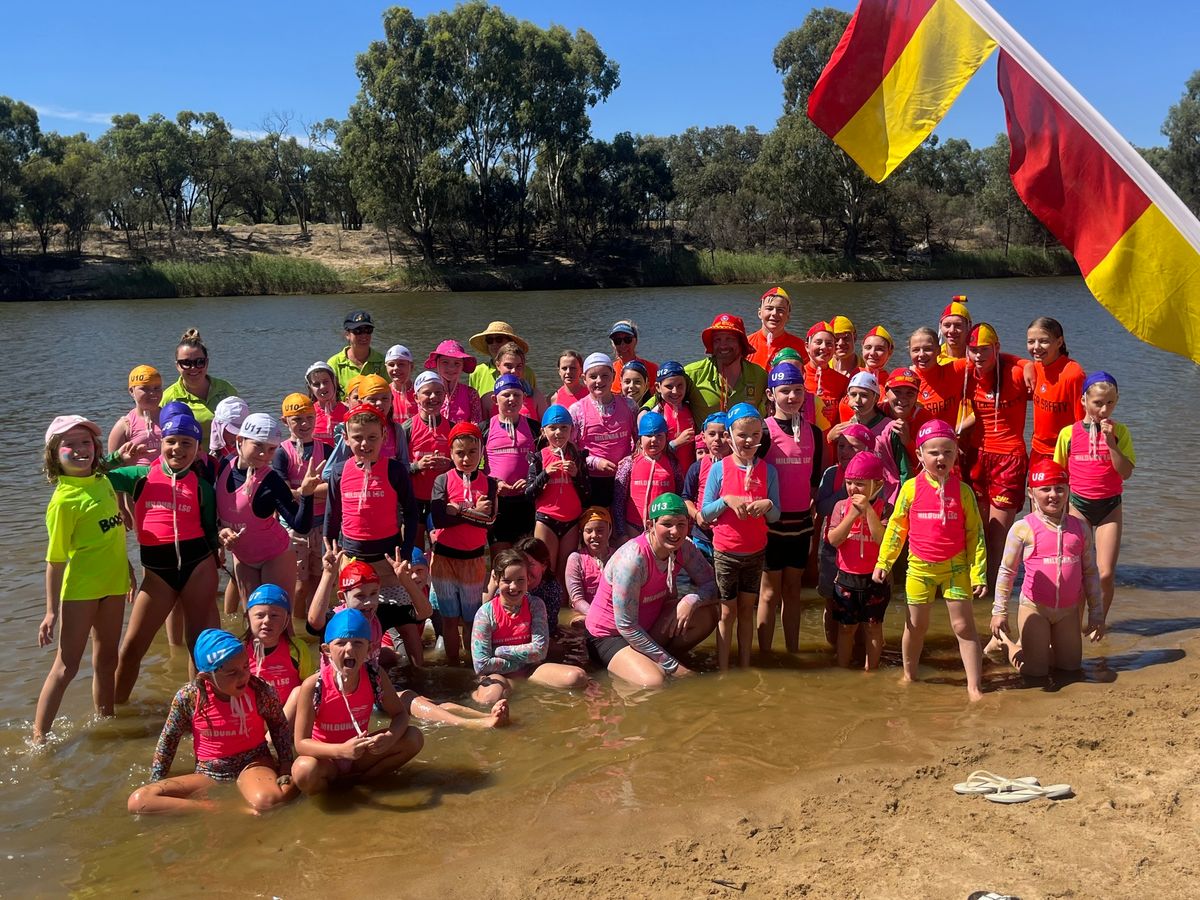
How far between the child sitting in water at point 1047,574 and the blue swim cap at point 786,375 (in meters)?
1.63

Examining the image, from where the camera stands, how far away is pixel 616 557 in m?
6.32

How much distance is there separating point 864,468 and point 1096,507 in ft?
6.39

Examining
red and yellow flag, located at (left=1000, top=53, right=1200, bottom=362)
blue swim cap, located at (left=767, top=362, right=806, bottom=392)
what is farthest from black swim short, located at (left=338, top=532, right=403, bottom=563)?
red and yellow flag, located at (left=1000, top=53, right=1200, bottom=362)

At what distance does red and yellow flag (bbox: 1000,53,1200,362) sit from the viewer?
13.7 ft

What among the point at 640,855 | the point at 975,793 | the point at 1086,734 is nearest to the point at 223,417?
the point at 640,855

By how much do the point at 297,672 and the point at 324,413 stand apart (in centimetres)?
294

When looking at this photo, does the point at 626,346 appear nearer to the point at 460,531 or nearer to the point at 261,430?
the point at 460,531

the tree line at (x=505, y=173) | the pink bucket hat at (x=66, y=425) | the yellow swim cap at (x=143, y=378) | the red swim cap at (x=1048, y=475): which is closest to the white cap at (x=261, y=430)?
the pink bucket hat at (x=66, y=425)

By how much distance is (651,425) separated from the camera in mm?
6777

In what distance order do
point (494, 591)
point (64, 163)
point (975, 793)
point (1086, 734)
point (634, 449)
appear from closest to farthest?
point (975, 793), point (1086, 734), point (494, 591), point (634, 449), point (64, 163)

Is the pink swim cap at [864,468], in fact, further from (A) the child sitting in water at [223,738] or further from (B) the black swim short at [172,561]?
(B) the black swim short at [172,561]

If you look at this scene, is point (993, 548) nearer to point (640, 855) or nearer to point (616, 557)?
point (616, 557)

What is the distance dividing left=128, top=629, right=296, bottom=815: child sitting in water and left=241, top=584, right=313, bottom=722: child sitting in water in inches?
5.2

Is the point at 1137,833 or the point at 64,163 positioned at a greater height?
the point at 64,163
